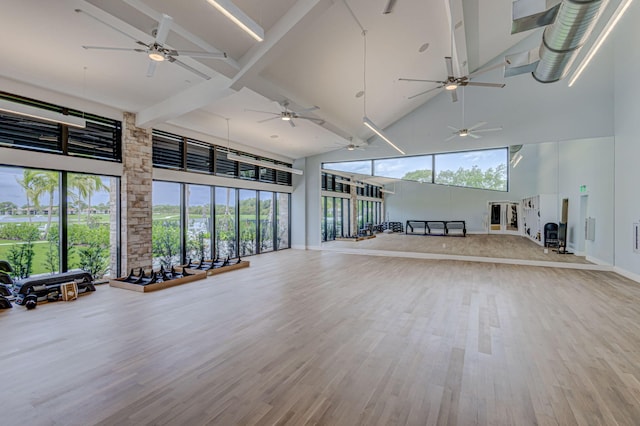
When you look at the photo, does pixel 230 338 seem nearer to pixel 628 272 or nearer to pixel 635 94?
pixel 628 272

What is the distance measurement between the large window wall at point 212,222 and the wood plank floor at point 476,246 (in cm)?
347

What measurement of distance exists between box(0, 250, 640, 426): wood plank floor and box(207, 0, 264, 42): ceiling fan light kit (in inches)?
126

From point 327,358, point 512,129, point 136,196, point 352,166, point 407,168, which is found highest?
point 512,129

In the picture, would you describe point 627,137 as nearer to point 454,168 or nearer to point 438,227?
point 454,168

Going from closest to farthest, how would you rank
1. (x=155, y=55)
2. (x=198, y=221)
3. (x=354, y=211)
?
(x=155, y=55), (x=198, y=221), (x=354, y=211)

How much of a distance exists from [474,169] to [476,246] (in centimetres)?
231

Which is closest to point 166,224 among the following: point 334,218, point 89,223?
point 89,223

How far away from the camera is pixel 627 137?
6.18 metres

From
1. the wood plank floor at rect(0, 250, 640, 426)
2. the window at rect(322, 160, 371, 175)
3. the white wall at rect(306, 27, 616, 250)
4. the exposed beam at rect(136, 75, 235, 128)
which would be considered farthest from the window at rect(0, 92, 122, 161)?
the white wall at rect(306, 27, 616, 250)

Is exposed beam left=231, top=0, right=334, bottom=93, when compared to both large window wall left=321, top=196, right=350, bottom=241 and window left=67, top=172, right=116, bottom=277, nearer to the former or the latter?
window left=67, top=172, right=116, bottom=277

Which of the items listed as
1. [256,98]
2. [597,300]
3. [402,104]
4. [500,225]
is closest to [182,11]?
[256,98]

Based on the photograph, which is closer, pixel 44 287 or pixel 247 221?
pixel 44 287

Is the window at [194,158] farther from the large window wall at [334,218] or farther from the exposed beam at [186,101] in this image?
the large window wall at [334,218]

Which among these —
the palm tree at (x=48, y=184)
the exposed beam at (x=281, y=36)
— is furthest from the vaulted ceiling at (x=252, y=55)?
the palm tree at (x=48, y=184)
